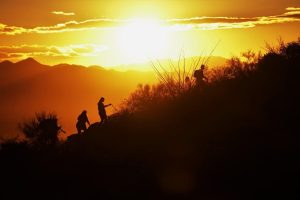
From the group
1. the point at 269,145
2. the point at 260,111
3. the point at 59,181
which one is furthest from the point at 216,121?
the point at 59,181

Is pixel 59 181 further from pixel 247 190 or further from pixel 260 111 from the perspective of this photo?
pixel 260 111

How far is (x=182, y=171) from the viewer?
87.0ft

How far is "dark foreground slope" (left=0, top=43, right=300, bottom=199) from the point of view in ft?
81.1

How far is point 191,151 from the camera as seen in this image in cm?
2816

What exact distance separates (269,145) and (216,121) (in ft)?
16.1

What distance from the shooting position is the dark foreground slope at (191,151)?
24.7 m

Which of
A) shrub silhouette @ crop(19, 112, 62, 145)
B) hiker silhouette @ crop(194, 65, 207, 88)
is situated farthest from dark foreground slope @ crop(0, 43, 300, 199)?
shrub silhouette @ crop(19, 112, 62, 145)

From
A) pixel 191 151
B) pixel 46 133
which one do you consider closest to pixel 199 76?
pixel 191 151

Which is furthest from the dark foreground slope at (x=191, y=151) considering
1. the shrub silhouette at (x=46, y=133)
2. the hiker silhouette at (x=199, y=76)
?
the shrub silhouette at (x=46, y=133)

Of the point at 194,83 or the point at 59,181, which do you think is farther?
the point at 194,83

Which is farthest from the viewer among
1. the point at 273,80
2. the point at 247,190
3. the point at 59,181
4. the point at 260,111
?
the point at 273,80

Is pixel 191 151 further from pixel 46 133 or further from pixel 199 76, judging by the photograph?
pixel 46 133

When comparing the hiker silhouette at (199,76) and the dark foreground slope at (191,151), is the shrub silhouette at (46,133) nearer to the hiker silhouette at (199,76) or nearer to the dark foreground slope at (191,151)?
the dark foreground slope at (191,151)

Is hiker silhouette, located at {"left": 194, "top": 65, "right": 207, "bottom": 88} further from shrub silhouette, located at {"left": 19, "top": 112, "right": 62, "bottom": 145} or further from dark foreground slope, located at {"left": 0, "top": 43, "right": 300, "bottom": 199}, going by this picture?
shrub silhouette, located at {"left": 19, "top": 112, "right": 62, "bottom": 145}
